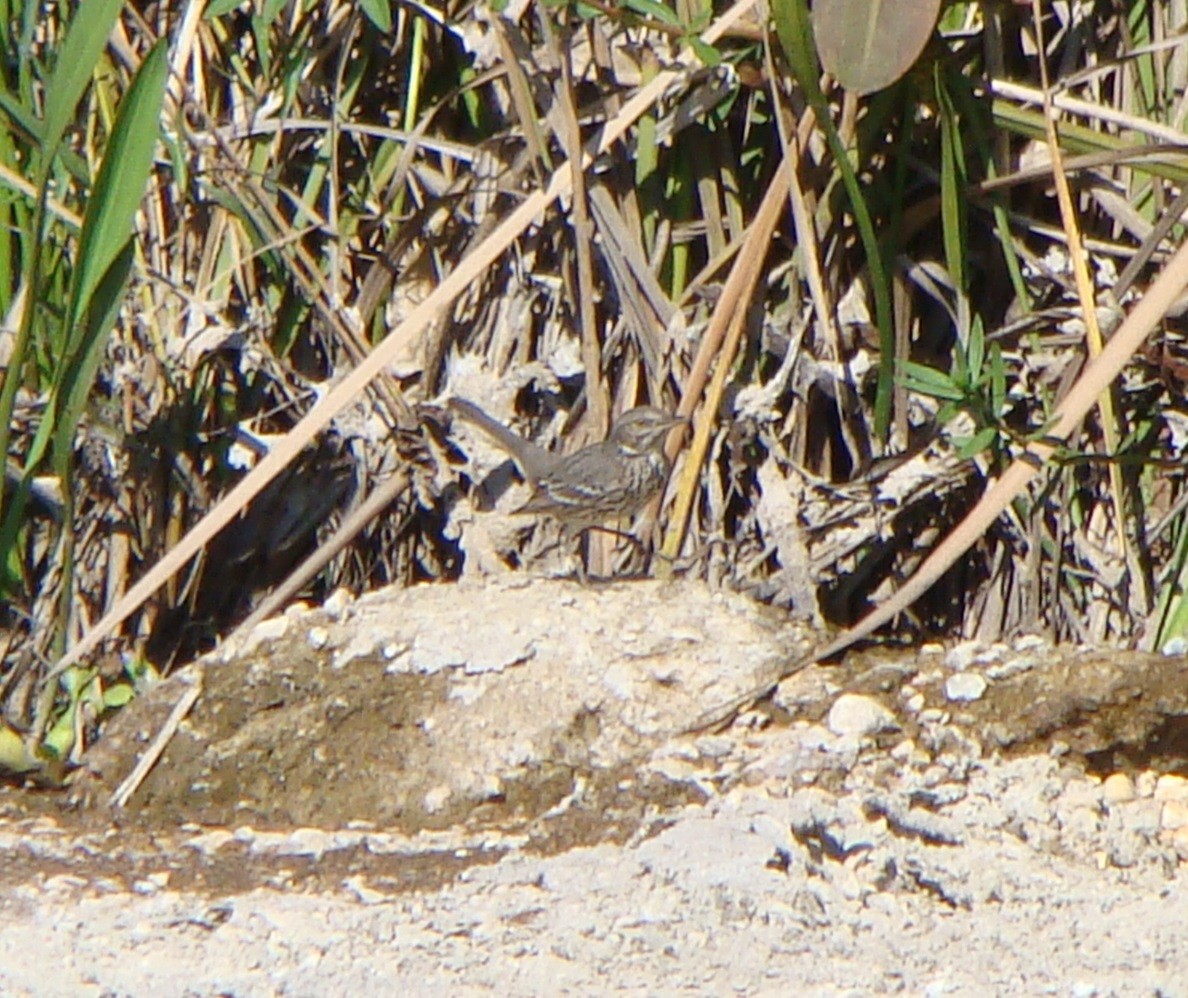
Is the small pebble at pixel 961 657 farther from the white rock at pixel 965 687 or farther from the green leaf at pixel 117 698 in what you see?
the green leaf at pixel 117 698

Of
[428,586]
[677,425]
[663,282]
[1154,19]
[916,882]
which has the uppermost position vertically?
[1154,19]

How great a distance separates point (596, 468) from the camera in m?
3.98

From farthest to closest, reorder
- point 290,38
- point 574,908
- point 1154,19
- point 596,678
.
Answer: point 290,38 < point 1154,19 < point 596,678 < point 574,908

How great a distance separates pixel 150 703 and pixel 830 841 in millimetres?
1458

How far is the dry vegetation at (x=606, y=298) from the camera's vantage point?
4004 mm

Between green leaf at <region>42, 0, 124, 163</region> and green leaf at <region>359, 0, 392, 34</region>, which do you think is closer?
green leaf at <region>42, 0, 124, 163</region>


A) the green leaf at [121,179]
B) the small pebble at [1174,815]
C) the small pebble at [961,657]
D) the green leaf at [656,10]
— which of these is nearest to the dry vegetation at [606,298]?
the green leaf at [656,10]

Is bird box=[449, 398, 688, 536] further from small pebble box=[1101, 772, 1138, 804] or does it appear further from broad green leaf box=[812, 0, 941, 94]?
small pebble box=[1101, 772, 1138, 804]

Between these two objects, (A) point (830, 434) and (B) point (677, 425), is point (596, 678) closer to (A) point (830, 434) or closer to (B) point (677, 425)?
(B) point (677, 425)

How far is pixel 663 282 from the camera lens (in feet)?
14.0

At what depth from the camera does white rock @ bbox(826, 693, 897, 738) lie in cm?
354

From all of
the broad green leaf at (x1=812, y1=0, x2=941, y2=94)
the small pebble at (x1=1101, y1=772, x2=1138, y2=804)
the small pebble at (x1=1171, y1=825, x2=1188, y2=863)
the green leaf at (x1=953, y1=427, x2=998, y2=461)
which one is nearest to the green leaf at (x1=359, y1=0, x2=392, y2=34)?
the broad green leaf at (x1=812, y1=0, x2=941, y2=94)

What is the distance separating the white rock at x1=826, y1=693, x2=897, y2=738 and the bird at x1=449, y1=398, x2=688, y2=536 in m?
0.66

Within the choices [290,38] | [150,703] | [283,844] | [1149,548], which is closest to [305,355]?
[290,38]
